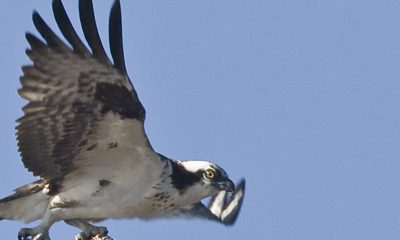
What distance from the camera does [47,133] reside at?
17.7 meters

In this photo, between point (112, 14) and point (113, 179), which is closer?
point (112, 14)

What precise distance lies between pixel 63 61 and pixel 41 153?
0.94 meters

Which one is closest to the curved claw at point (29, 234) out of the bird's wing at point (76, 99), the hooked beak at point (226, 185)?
the bird's wing at point (76, 99)

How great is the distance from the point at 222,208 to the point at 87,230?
2791 millimetres

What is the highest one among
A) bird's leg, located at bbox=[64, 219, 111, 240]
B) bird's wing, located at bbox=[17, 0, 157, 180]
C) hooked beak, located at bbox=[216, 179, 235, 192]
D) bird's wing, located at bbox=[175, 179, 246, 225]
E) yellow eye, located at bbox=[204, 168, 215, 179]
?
bird's wing, located at bbox=[17, 0, 157, 180]

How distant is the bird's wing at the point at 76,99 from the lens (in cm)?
1725

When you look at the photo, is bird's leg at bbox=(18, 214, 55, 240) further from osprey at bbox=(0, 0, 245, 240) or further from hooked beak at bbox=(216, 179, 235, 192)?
hooked beak at bbox=(216, 179, 235, 192)

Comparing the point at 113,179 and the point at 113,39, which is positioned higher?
the point at 113,39

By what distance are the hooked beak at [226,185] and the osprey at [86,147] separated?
A: 0.5 inches

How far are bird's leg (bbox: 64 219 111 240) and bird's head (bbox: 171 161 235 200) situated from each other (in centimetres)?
97

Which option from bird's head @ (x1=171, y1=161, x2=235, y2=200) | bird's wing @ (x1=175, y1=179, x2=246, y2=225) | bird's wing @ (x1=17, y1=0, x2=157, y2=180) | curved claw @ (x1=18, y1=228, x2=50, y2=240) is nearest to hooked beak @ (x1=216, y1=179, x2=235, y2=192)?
bird's head @ (x1=171, y1=161, x2=235, y2=200)

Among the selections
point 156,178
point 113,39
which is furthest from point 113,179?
point 113,39

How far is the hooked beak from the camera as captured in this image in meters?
18.8

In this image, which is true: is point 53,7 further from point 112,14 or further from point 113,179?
point 113,179
